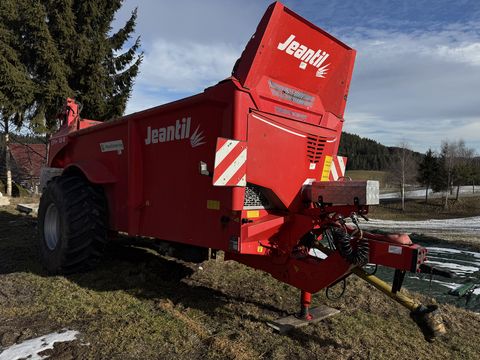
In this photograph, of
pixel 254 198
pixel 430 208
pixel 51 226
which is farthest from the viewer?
pixel 430 208

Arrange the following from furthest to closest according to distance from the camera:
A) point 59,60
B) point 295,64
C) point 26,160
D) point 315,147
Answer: point 26,160 < point 59,60 < point 315,147 < point 295,64

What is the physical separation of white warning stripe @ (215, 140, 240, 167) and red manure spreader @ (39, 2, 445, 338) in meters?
0.01

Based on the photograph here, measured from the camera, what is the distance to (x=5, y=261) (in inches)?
219

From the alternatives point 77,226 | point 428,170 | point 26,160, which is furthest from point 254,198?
point 428,170

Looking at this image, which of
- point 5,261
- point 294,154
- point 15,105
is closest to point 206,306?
point 294,154

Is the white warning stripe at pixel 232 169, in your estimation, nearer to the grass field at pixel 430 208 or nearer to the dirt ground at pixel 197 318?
the dirt ground at pixel 197 318

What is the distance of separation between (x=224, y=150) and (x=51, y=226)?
3377 millimetres

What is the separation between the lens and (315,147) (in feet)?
13.5

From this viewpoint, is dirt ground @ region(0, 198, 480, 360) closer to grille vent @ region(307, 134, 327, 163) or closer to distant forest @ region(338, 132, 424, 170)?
grille vent @ region(307, 134, 327, 163)

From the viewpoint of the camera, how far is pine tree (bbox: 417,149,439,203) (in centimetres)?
4462

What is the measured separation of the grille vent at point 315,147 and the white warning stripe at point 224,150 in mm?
1017

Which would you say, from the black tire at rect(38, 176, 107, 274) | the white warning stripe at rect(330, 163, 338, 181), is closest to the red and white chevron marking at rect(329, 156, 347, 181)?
the white warning stripe at rect(330, 163, 338, 181)

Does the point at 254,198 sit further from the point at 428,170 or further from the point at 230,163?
the point at 428,170

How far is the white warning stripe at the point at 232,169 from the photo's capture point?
329 cm
